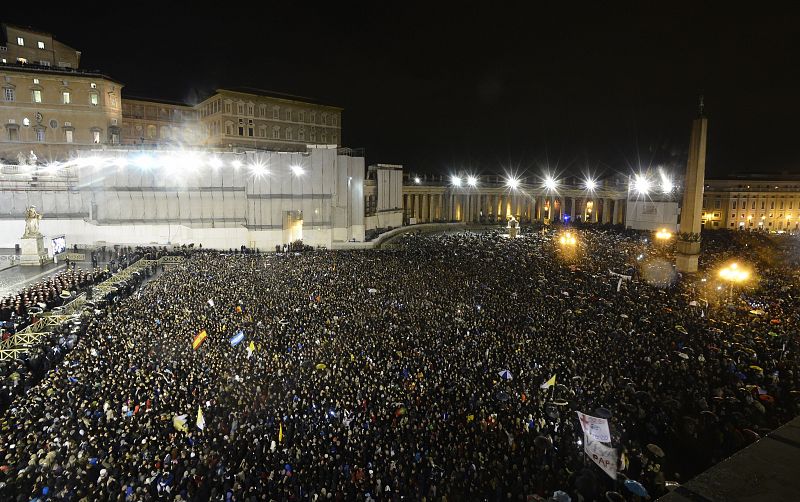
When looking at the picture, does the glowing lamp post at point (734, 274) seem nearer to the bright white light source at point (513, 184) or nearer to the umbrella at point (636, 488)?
the umbrella at point (636, 488)

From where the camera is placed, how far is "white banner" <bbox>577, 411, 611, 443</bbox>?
959 centimetres

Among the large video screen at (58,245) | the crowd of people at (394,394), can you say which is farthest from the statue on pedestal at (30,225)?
the crowd of people at (394,394)

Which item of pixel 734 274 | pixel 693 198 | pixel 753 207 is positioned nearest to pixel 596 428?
pixel 734 274

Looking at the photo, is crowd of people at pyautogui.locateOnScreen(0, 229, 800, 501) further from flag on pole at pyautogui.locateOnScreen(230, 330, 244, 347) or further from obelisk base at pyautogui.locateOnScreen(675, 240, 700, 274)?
obelisk base at pyautogui.locateOnScreen(675, 240, 700, 274)

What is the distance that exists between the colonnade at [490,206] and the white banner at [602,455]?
55.3m

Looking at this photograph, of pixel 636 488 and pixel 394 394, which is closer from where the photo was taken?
pixel 636 488

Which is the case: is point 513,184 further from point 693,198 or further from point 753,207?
point 693,198

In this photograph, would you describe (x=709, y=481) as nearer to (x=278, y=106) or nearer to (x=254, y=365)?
(x=254, y=365)

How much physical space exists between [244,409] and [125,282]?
16.7 metres

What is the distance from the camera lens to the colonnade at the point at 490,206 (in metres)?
67.7

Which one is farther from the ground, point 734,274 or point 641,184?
point 641,184

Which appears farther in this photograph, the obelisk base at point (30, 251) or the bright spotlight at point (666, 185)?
the bright spotlight at point (666, 185)

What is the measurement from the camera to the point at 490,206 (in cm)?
7606

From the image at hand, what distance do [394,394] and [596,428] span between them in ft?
15.5
